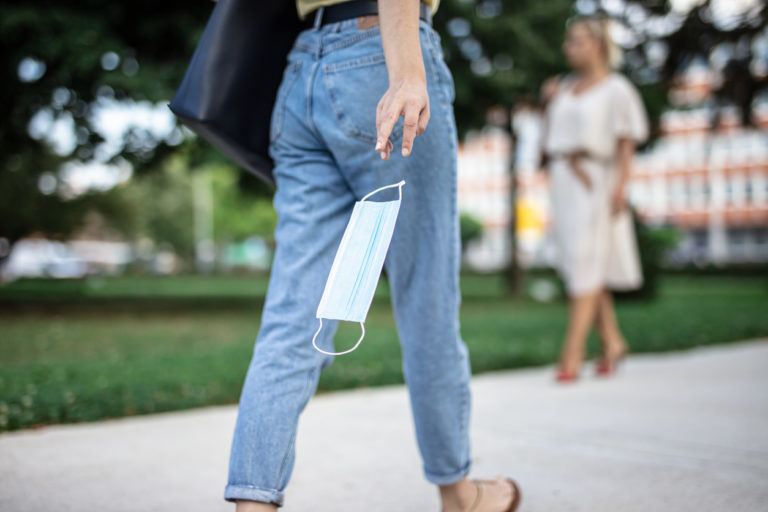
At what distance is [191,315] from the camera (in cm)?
1052

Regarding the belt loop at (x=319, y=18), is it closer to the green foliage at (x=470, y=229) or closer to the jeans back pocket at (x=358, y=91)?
the jeans back pocket at (x=358, y=91)

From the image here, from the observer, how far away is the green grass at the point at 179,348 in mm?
3672

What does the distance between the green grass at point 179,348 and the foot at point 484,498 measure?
2045 millimetres

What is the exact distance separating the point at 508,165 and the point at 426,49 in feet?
53.0

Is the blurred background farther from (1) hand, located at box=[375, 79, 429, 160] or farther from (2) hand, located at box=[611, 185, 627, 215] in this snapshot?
(1) hand, located at box=[375, 79, 429, 160]

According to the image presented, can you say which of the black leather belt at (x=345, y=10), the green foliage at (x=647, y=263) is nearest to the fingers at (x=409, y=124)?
the black leather belt at (x=345, y=10)

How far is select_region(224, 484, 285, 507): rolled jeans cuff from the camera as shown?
1.52 meters

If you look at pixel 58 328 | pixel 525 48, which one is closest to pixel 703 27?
pixel 525 48

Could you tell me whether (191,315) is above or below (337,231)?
below

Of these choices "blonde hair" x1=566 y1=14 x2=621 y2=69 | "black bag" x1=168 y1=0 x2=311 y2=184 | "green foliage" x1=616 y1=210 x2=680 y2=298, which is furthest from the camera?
"green foliage" x1=616 y1=210 x2=680 y2=298

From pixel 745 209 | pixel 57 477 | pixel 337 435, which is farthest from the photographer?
pixel 745 209

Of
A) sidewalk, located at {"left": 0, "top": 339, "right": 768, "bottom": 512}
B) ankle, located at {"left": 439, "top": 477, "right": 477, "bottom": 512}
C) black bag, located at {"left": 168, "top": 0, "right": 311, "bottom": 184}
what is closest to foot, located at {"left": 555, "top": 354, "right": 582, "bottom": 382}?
sidewalk, located at {"left": 0, "top": 339, "right": 768, "bottom": 512}

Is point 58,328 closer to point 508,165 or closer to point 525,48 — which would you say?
point 525,48

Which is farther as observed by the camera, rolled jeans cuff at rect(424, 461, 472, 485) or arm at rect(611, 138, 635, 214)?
arm at rect(611, 138, 635, 214)
